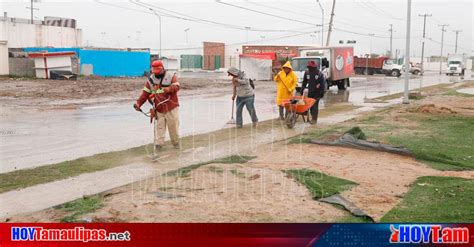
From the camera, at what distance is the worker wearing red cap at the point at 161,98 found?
377 inches

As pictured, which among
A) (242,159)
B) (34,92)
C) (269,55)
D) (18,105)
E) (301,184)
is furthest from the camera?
(269,55)

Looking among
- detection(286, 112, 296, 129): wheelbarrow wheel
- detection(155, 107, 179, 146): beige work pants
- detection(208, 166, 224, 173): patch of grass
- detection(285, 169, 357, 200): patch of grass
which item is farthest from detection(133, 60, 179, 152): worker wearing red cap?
detection(286, 112, 296, 129): wheelbarrow wheel

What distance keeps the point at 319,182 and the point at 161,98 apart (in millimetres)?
3846

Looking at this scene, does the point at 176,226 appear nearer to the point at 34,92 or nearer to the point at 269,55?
the point at 34,92

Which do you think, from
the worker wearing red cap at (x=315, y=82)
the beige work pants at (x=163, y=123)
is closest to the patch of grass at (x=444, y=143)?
the worker wearing red cap at (x=315, y=82)

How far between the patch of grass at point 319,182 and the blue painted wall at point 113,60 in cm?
3988

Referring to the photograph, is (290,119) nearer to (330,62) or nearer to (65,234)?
(65,234)

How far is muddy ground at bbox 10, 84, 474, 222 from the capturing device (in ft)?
18.4

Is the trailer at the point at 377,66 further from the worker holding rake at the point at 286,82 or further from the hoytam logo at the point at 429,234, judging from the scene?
the hoytam logo at the point at 429,234

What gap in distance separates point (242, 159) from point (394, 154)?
8.96ft

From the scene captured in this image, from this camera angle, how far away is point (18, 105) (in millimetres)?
21078

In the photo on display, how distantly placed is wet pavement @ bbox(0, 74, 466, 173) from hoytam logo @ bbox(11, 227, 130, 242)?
5.01m

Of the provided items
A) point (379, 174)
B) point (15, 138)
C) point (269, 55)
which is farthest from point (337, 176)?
point (269, 55)

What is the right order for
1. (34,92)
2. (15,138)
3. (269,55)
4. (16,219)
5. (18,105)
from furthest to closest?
(269,55) < (34,92) < (18,105) < (15,138) < (16,219)
